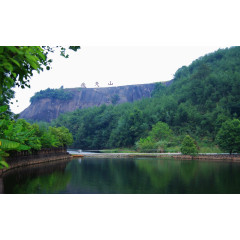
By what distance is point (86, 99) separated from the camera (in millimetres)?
102250

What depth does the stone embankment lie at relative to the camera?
2065 cm

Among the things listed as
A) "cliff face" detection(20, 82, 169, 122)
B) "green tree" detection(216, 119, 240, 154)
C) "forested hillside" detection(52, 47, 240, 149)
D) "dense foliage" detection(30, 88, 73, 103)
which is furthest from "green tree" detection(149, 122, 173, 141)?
"dense foliage" detection(30, 88, 73, 103)

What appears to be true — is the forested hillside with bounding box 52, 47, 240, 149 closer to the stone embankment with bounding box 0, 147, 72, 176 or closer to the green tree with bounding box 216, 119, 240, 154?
the green tree with bounding box 216, 119, 240, 154

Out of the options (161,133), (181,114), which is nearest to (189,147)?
(161,133)

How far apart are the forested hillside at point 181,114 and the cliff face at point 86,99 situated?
16.5 metres

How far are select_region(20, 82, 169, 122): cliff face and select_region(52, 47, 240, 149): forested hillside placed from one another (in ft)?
54.0

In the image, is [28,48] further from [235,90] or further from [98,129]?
[98,129]

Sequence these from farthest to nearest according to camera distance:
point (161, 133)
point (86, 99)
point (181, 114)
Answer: point (86, 99) → point (181, 114) → point (161, 133)

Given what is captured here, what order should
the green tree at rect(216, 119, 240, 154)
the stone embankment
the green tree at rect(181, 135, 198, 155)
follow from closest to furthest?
1. the stone embankment
2. the green tree at rect(216, 119, 240, 154)
3. the green tree at rect(181, 135, 198, 155)

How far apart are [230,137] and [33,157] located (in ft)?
67.9

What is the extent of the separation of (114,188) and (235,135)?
2343 cm

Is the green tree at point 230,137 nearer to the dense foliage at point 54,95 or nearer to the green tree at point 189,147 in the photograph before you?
the green tree at point 189,147

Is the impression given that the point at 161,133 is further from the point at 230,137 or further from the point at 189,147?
the point at 230,137

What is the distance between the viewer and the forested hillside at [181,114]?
5031cm
